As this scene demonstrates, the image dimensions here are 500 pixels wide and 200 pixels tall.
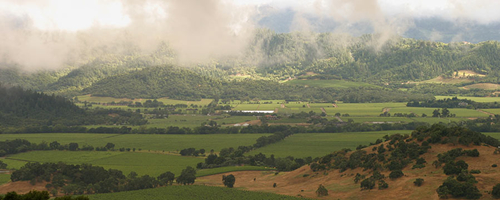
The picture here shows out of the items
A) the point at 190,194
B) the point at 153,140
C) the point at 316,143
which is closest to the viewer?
the point at 190,194

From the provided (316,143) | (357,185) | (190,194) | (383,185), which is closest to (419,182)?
(383,185)

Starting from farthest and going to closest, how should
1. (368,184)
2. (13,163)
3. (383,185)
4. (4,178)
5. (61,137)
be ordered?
(61,137) → (13,163) → (4,178) → (368,184) → (383,185)

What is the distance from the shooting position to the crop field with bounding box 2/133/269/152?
143000 millimetres

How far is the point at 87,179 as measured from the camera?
99750 mm

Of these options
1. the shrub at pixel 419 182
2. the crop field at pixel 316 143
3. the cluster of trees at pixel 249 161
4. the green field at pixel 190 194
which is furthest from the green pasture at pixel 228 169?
the shrub at pixel 419 182

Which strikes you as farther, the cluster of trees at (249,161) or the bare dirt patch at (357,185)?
the cluster of trees at (249,161)

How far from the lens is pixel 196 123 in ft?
632

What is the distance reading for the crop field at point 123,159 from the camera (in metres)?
114

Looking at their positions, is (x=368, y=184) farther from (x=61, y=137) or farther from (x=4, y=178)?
(x=61, y=137)

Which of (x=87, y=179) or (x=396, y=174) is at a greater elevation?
(x=396, y=174)

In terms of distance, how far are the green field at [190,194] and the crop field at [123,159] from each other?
19447mm

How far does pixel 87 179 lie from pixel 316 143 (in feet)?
225

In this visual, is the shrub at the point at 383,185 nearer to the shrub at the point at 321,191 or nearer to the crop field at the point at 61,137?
the shrub at the point at 321,191

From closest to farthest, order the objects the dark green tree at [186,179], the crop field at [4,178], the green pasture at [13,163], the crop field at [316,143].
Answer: the dark green tree at [186,179] → the crop field at [4,178] → the green pasture at [13,163] → the crop field at [316,143]
